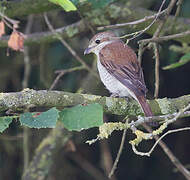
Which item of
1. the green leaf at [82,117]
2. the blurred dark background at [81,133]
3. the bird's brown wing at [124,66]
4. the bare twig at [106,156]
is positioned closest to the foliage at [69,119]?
the green leaf at [82,117]

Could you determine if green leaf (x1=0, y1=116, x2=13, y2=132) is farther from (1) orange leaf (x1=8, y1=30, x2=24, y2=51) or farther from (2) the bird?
(2) the bird

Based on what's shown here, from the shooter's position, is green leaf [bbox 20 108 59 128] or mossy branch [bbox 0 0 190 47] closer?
green leaf [bbox 20 108 59 128]

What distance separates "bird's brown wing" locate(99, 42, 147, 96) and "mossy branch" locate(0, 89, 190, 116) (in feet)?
1.28

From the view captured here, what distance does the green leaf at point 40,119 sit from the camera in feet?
7.67

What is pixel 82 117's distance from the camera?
2.38 metres

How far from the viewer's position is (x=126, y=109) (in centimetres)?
296

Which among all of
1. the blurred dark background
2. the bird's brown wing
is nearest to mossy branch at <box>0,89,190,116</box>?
the bird's brown wing

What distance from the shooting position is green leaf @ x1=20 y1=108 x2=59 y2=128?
2.34 meters

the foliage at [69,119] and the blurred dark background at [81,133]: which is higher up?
the foliage at [69,119]

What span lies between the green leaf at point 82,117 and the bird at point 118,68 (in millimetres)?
894

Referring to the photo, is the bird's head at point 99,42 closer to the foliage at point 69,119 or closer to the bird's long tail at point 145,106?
the bird's long tail at point 145,106

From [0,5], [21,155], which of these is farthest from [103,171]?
[0,5]

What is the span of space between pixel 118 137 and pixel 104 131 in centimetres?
306

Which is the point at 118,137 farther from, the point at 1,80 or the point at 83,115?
the point at 83,115
